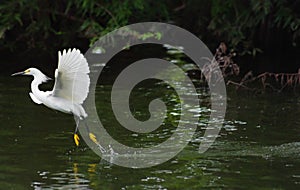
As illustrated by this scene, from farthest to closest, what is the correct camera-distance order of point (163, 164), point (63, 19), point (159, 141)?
point (63, 19) < point (159, 141) < point (163, 164)

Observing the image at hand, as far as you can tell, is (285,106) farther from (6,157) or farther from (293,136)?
(6,157)

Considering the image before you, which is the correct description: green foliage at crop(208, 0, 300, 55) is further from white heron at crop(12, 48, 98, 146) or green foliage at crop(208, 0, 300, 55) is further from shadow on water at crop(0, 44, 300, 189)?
white heron at crop(12, 48, 98, 146)

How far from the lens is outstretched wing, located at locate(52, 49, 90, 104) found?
9594 mm

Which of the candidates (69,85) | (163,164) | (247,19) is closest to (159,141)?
(163,164)

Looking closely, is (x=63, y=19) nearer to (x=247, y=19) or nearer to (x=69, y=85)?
(x=247, y=19)

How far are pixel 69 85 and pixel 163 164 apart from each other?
5.32 feet

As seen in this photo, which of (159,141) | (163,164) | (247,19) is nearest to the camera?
(163,164)

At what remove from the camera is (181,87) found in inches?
601

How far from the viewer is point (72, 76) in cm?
982

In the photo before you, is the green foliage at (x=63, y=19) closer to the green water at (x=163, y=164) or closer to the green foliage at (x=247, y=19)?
the green foliage at (x=247, y=19)

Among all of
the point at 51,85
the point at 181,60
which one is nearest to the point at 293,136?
the point at 51,85

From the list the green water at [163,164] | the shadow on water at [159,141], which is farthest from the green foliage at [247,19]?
the green water at [163,164]

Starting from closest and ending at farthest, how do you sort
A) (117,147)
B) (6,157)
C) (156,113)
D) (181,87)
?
(6,157) < (117,147) < (156,113) < (181,87)

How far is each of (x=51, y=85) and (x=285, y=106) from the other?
4.83m
